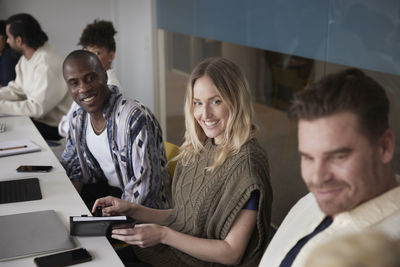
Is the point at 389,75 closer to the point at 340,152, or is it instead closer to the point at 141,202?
the point at 141,202

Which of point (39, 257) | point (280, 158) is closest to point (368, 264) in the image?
point (39, 257)

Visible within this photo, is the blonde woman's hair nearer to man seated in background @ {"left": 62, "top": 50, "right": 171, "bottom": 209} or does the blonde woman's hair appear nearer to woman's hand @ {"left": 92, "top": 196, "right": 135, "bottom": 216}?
woman's hand @ {"left": 92, "top": 196, "right": 135, "bottom": 216}

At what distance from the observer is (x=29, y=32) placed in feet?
13.5

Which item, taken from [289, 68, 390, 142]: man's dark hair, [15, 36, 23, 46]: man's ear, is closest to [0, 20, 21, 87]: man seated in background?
[15, 36, 23, 46]: man's ear

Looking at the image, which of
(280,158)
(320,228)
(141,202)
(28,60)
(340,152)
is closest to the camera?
(340,152)

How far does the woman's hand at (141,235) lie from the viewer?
1.62 meters

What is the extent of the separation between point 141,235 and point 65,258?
0.86 ft

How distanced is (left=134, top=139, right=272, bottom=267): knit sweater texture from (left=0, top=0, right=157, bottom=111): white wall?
3.71 m

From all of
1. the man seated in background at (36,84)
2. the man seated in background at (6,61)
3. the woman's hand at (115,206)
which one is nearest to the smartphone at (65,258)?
the woman's hand at (115,206)

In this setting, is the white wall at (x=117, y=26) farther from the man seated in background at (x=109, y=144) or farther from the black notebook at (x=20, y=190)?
the black notebook at (x=20, y=190)

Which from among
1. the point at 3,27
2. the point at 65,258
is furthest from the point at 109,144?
the point at 3,27

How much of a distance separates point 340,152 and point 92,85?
171 centimetres

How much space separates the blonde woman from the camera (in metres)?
1.63

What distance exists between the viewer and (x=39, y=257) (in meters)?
1.49
